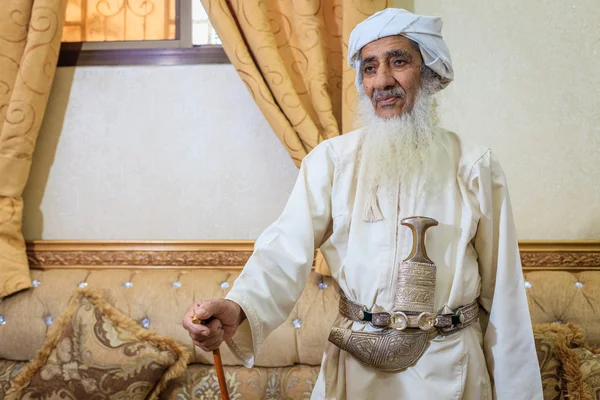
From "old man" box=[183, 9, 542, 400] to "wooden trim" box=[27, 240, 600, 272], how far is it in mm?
899

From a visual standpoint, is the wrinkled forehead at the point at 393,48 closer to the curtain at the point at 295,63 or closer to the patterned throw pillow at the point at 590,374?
the curtain at the point at 295,63

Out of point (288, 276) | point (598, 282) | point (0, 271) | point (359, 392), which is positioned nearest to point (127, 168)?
point (0, 271)

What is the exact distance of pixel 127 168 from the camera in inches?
93.7

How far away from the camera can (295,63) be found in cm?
224

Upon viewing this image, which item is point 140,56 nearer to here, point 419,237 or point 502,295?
point 419,237

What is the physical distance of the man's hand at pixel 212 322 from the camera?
1074 mm

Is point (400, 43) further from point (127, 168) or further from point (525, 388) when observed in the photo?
point (127, 168)

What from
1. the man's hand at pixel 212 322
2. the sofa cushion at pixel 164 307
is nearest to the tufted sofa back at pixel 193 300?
the sofa cushion at pixel 164 307

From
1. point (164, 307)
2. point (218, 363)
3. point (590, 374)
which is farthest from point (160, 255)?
point (590, 374)

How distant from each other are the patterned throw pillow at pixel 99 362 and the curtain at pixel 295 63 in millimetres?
662

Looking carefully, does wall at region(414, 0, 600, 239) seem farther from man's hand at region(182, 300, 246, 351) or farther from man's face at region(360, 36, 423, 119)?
man's hand at region(182, 300, 246, 351)

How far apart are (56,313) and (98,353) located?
303 mm

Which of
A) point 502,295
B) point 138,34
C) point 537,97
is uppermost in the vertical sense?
point 138,34

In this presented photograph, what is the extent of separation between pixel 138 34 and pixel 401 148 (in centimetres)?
157
